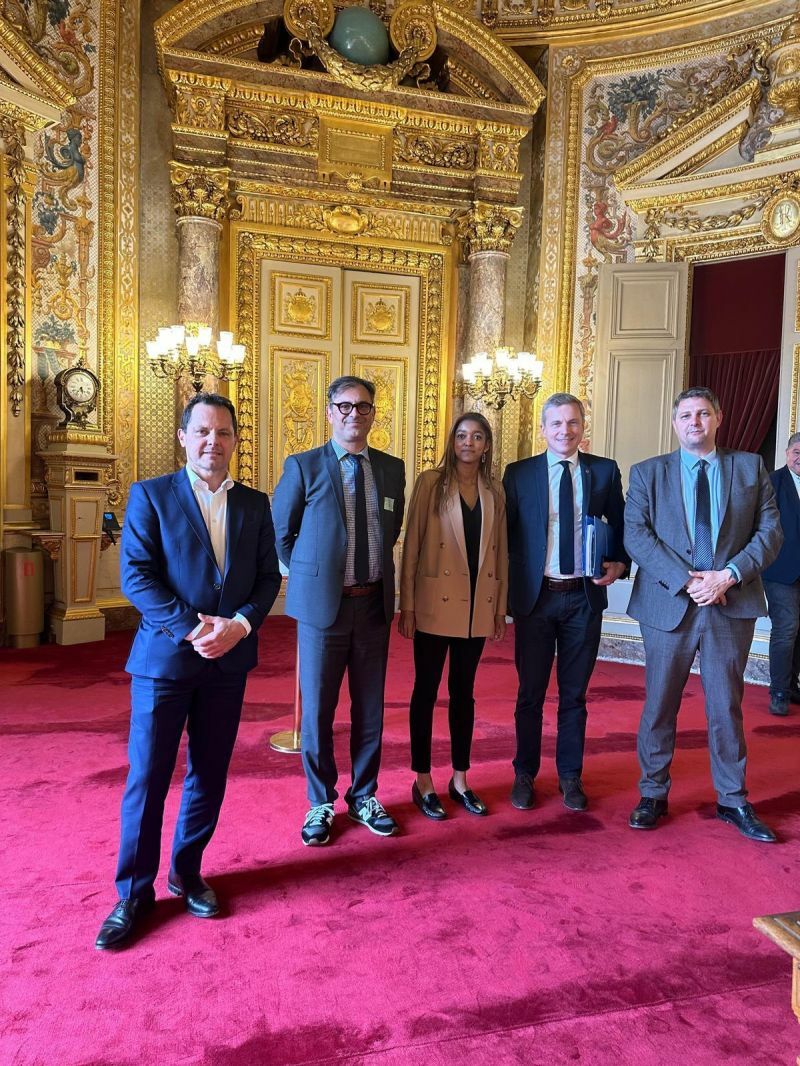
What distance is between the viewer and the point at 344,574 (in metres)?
3.12

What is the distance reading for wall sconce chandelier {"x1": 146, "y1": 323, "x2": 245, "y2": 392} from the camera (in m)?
6.68

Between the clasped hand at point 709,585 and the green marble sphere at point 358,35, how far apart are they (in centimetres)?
657

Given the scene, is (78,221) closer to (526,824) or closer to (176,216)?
(176,216)


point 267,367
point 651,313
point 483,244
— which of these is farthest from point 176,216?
point 651,313

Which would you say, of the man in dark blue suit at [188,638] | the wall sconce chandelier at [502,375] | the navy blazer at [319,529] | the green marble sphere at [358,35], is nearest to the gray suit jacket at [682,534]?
the navy blazer at [319,529]

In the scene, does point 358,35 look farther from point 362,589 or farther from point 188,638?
point 188,638

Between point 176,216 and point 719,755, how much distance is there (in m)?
6.51

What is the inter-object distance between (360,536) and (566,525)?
0.88 m

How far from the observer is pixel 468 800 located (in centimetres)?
349

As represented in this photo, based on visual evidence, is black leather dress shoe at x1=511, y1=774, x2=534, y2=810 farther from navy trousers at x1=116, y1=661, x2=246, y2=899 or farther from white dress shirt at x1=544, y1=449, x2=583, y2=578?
navy trousers at x1=116, y1=661, x2=246, y2=899

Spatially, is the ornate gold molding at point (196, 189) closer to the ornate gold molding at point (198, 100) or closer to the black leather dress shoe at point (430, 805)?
the ornate gold molding at point (198, 100)

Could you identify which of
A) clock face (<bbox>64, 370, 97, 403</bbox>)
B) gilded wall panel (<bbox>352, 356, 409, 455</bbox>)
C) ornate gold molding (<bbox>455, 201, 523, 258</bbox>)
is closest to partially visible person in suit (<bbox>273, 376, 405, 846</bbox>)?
clock face (<bbox>64, 370, 97, 403</bbox>)

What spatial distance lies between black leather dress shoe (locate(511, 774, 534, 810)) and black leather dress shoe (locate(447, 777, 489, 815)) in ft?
0.47

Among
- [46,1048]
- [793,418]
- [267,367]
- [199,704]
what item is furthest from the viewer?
[267,367]
